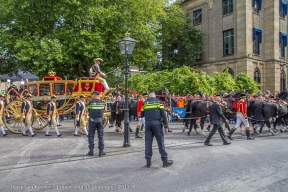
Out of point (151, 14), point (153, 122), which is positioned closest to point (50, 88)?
point (153, 122)

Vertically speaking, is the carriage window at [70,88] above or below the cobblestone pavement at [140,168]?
above

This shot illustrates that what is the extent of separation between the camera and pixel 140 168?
6727 millimetres

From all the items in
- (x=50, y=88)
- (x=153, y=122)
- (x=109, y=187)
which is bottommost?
(x=109, y=187)

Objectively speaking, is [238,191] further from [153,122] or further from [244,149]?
[244,149]

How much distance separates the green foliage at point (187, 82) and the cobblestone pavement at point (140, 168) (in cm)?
906

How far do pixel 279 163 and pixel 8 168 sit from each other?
22.5 feet

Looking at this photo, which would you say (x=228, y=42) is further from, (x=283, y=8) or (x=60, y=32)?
(x=60, y=32)

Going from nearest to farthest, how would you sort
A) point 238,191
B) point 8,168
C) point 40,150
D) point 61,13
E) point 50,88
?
point 238,191
point 8,168
point 40,150
point 50,88
point 61,13

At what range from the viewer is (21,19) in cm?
1883

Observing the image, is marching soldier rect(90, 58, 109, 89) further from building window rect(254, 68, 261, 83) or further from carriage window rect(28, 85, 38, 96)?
building window rect(254, 68, 261, 83)

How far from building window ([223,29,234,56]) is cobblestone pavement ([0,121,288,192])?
1893 centimetres

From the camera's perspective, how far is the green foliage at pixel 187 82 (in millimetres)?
18719

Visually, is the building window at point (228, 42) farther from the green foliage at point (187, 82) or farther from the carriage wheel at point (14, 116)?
the carriage wheel at point (14, 116)

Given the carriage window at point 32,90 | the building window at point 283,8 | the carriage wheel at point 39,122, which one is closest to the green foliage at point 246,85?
the building window at point 283,8
